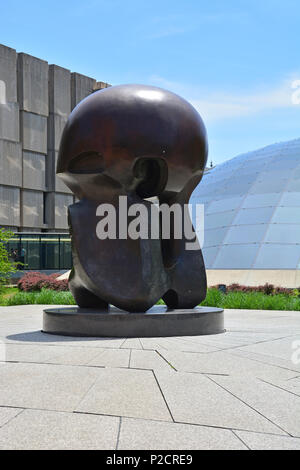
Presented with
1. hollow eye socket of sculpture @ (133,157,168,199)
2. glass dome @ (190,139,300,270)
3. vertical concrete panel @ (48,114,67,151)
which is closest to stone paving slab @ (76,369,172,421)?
hollow eye socket of sculpture @ (133,157,168,199)

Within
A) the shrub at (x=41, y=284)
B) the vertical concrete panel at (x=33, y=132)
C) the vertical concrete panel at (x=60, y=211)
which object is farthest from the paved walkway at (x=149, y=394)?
the vertical concrete panel at (x=60, y=211)

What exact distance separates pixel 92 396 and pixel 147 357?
187 centimetres

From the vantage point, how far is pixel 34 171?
46.5 metres

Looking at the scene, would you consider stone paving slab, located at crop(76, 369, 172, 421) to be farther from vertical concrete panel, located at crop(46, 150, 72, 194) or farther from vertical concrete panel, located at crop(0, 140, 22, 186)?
vertical concrete panel, located at crop(46, 150, 72, 194)

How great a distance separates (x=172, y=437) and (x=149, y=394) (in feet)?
3.75

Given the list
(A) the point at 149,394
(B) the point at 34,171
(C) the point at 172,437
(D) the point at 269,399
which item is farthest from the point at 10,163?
(C) the point at 172,437

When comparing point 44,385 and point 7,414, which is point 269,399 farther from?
point 7,414

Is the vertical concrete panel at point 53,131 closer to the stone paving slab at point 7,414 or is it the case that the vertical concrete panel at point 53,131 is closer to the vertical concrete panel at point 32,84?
the vertical concrete panel at point 32,84

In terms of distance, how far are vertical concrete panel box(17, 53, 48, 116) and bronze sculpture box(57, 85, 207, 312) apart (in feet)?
126

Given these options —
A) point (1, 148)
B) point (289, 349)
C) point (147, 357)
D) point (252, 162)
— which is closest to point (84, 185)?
point (147, 357)

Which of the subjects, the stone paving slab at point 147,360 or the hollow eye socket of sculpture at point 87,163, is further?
the hollow eye socket of sculpture at point 87,163

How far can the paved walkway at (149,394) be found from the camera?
12.6ft
